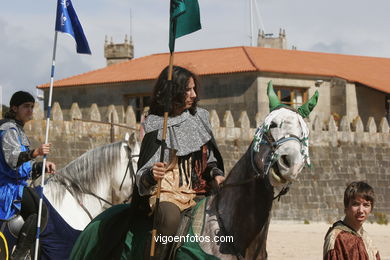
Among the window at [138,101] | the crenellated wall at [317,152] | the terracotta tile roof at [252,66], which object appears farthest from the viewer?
the window at [138,101]

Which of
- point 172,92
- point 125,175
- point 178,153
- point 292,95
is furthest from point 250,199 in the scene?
point 292,95

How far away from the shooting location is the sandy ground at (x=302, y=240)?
14.9 meters

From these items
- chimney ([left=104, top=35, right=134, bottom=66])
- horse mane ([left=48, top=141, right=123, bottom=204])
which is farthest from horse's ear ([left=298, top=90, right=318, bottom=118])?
chimney ([left=104, top=35, right=134, bottom=66])

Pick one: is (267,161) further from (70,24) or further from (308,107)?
(70,24)

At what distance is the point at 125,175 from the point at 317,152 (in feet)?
60.5

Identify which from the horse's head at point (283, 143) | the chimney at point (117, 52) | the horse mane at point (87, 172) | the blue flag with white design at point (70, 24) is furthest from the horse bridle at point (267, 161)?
the chimney at point (117, 52)

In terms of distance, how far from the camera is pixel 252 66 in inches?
1305

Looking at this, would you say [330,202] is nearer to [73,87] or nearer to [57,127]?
[57,127]

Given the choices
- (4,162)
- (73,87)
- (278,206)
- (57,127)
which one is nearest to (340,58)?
(73,87)

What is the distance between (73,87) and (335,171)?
46.4ft

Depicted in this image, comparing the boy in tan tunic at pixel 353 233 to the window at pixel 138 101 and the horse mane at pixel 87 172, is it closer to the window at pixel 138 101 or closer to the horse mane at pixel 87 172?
the horse mane at pixel 87 172

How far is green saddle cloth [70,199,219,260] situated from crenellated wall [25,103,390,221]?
14.2m

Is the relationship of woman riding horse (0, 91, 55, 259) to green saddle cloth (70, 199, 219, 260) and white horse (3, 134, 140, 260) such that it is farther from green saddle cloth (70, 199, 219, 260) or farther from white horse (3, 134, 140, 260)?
green saddle cloth (70, 199, 219, 260)

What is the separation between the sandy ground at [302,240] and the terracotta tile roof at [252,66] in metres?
9.94
